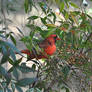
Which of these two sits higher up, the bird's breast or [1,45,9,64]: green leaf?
[1,45,9,64]: green leaf

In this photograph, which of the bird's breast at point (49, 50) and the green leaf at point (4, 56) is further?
the bird's breast at point (49, 50)

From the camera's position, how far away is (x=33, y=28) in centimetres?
187

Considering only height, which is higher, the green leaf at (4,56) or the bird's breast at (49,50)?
the green leaf at (4,56)

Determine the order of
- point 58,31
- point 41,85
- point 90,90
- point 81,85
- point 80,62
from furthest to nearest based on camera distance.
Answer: point 90,90 → point 81,85 → point 80,62 → point 58,31 → point 41,85

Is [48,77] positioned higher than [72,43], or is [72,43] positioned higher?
[72,43]

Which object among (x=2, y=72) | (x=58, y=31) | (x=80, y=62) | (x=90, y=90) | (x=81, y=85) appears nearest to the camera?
(x=2, y=72)

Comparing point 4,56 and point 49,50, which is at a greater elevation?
point 4,56

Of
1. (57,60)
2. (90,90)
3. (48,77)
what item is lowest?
(90,90)

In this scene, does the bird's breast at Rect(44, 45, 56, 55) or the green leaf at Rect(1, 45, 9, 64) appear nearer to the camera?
the green leaf at Rect(1, 45, 9, 64)

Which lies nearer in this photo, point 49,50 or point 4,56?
point 4,56

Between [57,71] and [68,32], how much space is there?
0.25 meters

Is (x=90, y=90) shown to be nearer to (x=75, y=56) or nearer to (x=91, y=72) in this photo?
(x=91, y=72)

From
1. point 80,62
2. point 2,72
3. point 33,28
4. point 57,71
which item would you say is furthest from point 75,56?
point 2,72

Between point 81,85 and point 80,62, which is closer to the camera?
point 80,62
